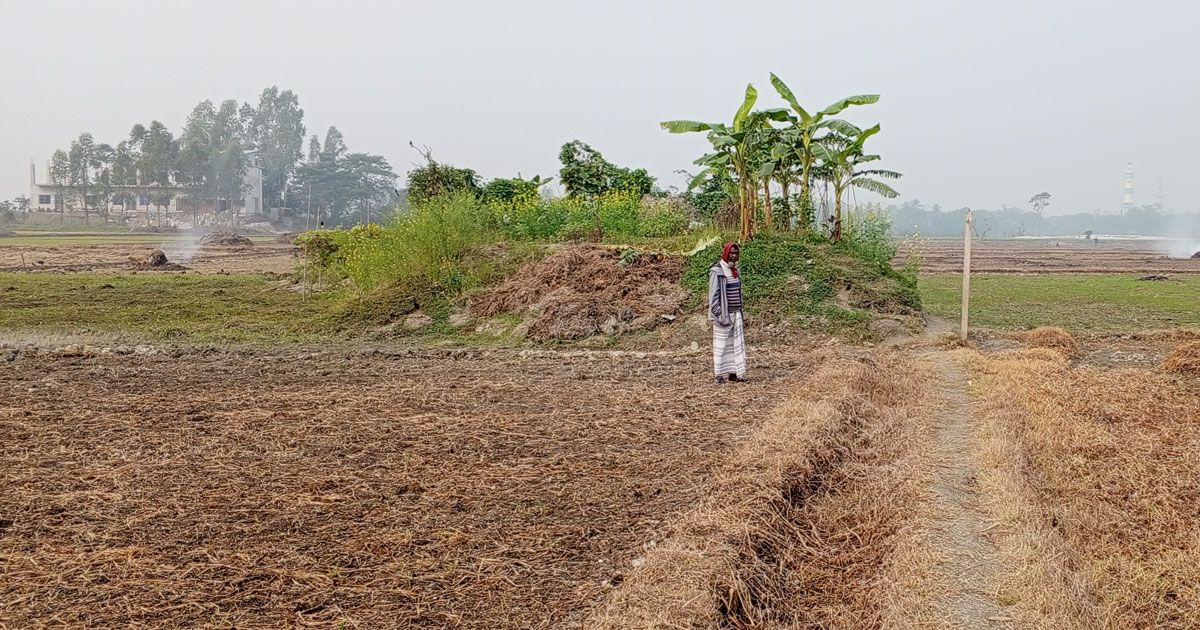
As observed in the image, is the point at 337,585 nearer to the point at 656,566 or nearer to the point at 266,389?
the point at 656,566

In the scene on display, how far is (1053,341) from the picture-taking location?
12539 mm

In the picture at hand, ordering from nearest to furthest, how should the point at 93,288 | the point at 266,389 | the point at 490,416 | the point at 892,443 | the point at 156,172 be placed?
1. the point at 892,443
2. the point at 490,416
3. the point at 266,389
4. the point at 93,288
5. the point at 156,172

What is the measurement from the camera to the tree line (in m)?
73.9

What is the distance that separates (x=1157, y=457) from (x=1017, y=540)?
254 cm

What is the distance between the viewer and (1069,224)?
A: 534 ft

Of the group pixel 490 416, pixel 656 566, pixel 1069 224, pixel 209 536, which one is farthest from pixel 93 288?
pixel 1069 224

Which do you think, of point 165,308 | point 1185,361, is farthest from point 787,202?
point 165,308

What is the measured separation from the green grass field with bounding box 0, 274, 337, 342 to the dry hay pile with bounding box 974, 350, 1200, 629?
10.4 m

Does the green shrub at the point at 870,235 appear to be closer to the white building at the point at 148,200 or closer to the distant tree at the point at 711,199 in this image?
the distant tree at the point at 711,199

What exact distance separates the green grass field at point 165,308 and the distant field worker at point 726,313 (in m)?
6.97

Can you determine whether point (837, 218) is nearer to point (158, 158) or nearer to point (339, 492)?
point (339, 492)

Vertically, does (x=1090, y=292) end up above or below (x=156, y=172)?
below

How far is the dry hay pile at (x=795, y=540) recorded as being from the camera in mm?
4172

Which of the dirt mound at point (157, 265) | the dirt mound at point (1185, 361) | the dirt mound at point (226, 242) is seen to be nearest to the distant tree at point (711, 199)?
the dirt mound at point (1185, 361)
